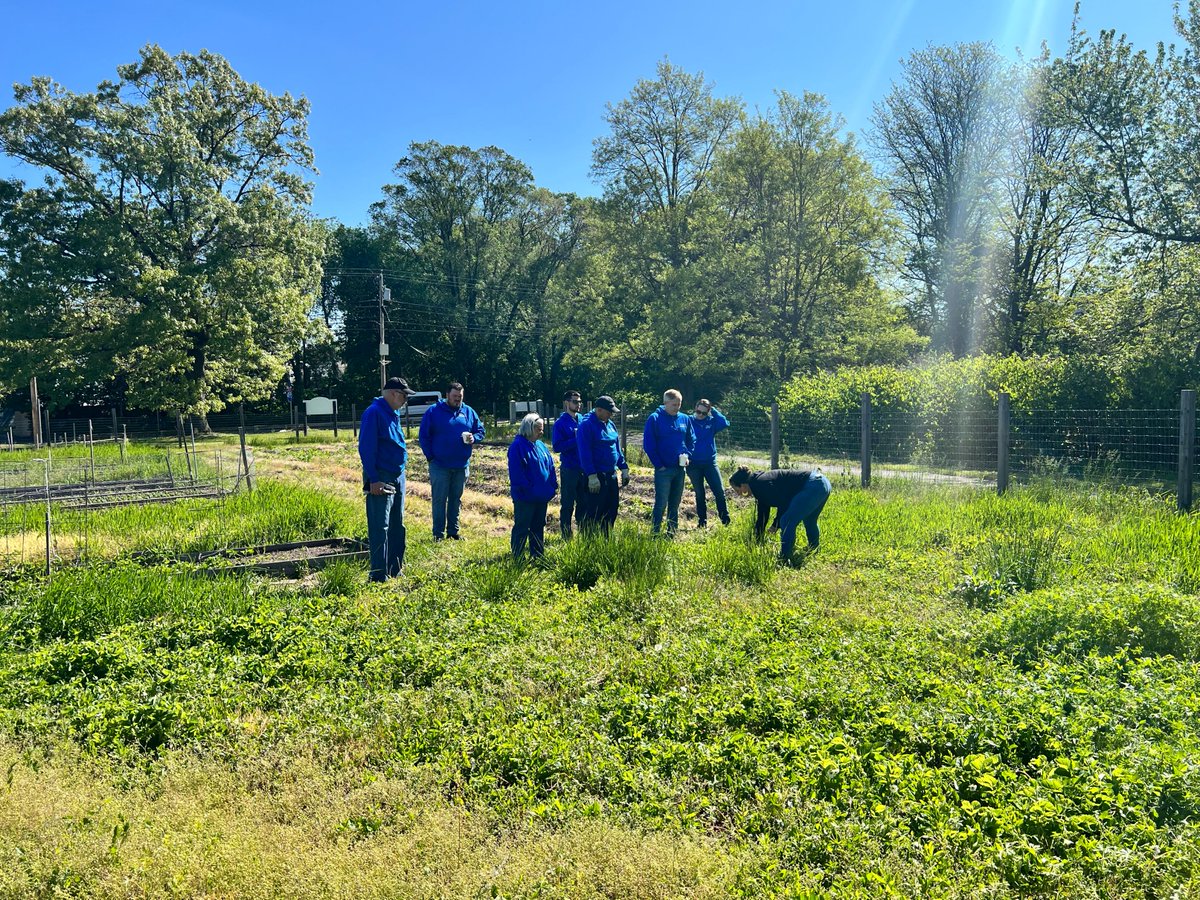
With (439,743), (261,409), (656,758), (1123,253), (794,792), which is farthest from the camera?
(261,409)

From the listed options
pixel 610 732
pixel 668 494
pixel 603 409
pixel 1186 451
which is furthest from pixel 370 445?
pixel 1186 451

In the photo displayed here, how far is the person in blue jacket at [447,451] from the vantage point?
26.8 ft

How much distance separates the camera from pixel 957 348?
2911 cm

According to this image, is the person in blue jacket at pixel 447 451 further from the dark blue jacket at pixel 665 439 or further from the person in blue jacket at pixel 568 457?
the dark blue jacket at pixel 665 439

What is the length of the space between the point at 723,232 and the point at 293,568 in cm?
2464

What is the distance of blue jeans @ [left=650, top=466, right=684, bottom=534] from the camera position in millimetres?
8312

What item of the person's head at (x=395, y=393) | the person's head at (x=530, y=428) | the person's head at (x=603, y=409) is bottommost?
the person's head at (x=530, y=428)

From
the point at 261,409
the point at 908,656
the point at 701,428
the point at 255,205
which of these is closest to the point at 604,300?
the point at 255,205

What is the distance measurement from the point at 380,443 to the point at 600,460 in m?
2.31

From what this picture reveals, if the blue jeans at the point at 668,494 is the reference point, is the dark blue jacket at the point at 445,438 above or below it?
above

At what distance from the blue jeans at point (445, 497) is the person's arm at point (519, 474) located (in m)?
1.26

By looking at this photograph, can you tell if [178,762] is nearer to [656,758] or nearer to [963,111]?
[656,758]

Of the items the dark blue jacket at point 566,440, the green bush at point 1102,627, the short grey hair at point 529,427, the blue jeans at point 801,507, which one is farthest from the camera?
the dark blue jacket at point 566,440

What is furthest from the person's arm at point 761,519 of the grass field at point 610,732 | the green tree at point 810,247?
the green tree at point 810,247
